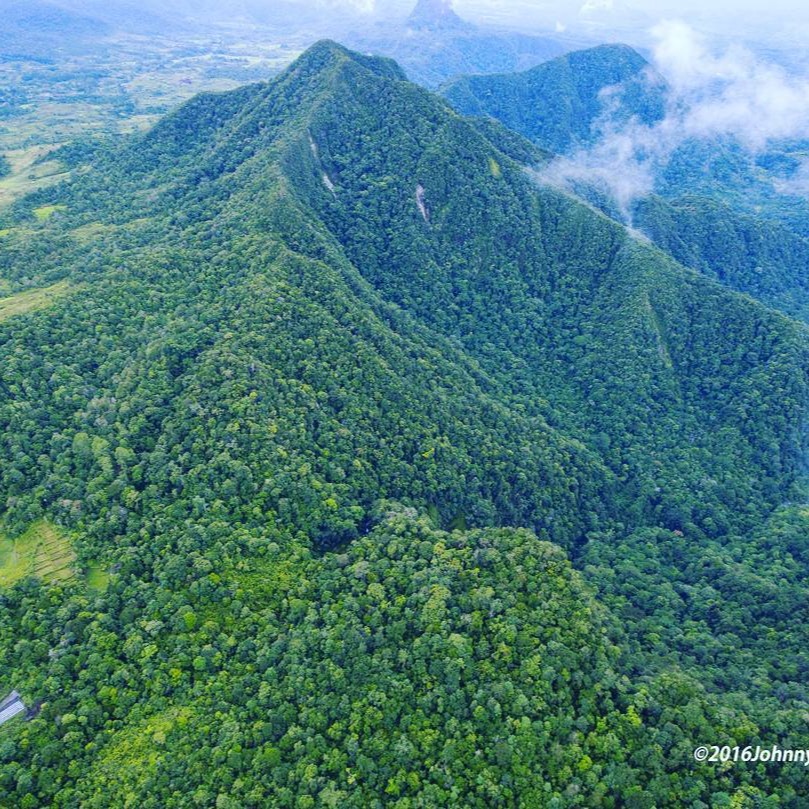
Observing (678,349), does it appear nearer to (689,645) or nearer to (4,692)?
(689,645)

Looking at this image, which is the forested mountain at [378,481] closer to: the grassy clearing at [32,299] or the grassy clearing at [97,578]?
the grassy clearing at [97,578]

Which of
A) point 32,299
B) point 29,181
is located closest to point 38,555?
point 32,299

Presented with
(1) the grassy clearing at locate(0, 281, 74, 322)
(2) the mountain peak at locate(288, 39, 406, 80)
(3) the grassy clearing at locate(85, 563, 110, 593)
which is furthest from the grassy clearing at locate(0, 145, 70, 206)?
(3) the grassy clearing at locate(85, 563, 110, 593)

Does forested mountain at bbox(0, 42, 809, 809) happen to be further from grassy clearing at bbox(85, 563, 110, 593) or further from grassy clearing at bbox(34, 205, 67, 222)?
grassy clearing at bbox(34, 205, 67, 222)

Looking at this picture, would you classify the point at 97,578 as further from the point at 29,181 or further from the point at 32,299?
the point at 29,181

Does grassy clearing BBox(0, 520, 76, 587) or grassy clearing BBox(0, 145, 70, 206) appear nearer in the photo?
grassy clearing BBox(0, 520, 76, 587)

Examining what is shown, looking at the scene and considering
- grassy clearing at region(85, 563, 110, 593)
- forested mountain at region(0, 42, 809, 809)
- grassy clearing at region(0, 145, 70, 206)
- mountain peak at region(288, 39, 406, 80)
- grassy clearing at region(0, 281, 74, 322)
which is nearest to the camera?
forested mountain at region(0, 42, 809, 809)
